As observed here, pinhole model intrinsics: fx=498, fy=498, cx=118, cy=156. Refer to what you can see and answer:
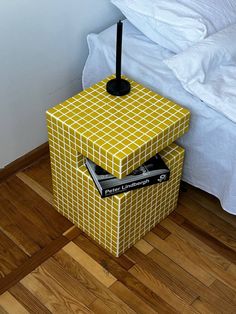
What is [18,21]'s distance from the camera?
1.52 metres

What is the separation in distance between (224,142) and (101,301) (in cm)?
60

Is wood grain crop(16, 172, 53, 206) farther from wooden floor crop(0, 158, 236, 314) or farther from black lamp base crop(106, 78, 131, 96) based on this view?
black lamp base crop(106, 78, 131, 96)

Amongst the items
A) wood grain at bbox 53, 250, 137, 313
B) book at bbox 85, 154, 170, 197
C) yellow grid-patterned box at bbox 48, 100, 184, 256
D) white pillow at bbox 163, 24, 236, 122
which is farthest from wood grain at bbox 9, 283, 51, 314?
white pillow at bbox 163, 24, 236, 122

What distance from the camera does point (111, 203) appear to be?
1.43m

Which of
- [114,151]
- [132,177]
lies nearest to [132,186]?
[132,177]

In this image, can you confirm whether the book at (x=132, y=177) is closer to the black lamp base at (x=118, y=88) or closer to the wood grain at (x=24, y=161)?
the black lamp base at (x=118, y=88)

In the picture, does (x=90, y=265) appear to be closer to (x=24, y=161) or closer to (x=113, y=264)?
(x=113, y=264)

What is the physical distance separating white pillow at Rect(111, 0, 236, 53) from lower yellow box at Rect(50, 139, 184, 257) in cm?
35

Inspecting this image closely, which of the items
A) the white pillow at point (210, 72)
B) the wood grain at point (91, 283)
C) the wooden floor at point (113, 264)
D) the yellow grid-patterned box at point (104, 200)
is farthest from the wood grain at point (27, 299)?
the white pillow at point (210, 72)

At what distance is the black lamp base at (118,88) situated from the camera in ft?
4.95

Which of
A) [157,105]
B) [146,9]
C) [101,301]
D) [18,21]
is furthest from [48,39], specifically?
[101,301]

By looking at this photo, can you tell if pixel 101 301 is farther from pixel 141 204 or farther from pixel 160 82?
pixel 160 82

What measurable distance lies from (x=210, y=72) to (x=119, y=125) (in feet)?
1.12

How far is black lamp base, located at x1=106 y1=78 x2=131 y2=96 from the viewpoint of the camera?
1.51 m
